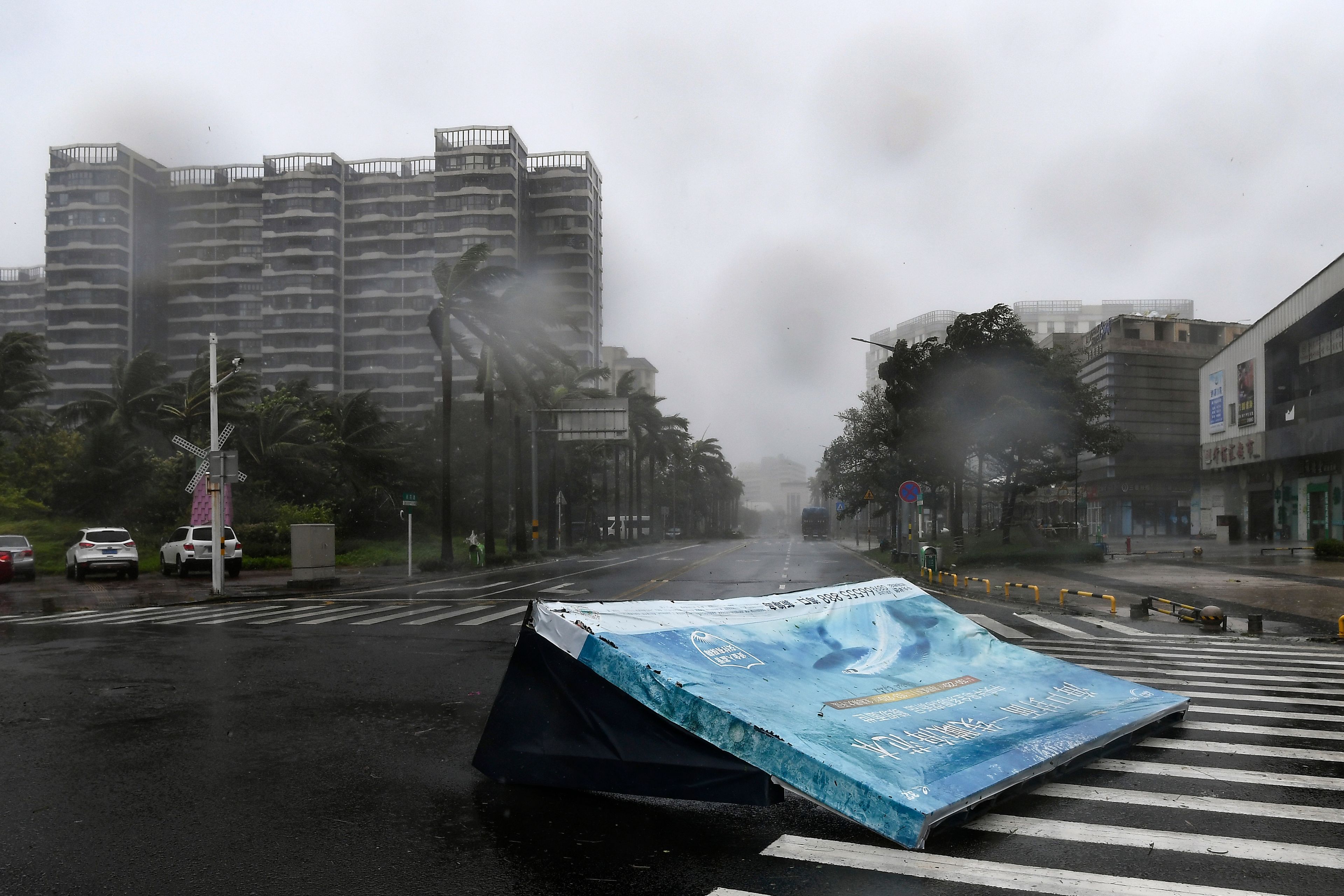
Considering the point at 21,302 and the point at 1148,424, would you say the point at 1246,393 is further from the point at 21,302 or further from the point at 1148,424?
the point at 21,302

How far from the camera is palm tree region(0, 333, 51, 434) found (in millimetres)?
45531

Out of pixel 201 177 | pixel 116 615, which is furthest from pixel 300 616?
pixel 201 177

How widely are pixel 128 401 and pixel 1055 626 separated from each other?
47388 millimetres

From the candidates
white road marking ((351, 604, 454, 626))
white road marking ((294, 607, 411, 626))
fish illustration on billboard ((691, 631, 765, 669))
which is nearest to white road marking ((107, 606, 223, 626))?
white road marking ((294, 607, 411, 626))

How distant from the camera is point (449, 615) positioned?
17.5 metres

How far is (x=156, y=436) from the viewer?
54.5 metres

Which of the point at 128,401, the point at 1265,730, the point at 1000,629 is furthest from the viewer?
the point at 128,401

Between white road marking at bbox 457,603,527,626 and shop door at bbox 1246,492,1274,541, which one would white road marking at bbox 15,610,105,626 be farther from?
shop door at bbox 1246,492,1274,541

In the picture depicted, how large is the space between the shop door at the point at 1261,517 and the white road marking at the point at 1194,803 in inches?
2100

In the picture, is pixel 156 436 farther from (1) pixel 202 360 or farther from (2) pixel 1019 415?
(2) pixel 1019 415

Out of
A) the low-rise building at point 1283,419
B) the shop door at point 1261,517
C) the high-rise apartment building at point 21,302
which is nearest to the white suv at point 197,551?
the low-rise building at point 1283,419

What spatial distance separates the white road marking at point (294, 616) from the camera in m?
16.1

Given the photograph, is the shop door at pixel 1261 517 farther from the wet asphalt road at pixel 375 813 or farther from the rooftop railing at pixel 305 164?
the rooftop railing at pixel 305 164

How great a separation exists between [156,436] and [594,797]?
5768cm
